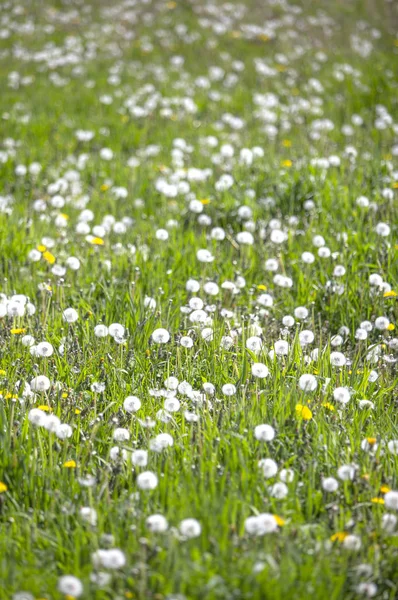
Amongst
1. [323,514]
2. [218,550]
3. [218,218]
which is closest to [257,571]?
[218,550]

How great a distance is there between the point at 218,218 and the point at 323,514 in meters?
3.19

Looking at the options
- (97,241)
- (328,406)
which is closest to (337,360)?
(328,406)

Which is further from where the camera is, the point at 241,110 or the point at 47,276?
the point at 241,110

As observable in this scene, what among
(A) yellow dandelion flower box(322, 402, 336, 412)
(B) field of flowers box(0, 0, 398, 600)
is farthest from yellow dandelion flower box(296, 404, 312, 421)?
(A) yellow dandelion flower box(322, 402, 336, 412)

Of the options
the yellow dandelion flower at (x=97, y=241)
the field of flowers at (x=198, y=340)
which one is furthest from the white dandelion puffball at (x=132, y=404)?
the yellow dandelion flower at (x=97, y=241)

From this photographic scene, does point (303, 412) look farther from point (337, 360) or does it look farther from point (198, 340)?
point (198, 340)

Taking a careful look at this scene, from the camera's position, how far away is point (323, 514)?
2414mm

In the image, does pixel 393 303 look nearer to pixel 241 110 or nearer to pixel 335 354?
pixel 335 354


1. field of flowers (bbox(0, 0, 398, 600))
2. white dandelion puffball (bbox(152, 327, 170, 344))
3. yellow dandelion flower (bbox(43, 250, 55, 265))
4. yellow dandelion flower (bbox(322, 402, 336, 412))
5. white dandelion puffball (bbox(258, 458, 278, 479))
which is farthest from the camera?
yellow dandelion flower (bbox(43, 250, 55, 265))

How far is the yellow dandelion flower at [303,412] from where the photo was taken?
9.19ft

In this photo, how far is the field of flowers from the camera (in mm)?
2193

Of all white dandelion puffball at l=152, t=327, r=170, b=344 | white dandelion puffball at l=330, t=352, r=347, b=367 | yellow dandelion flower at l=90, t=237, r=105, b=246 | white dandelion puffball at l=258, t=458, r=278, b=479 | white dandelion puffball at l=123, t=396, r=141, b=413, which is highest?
white dandelion puffball at l=258, t=458, r=278, b=479

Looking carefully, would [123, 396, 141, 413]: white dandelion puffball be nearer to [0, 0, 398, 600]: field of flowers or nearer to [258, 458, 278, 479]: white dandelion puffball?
[0, 0, 398, 600]: field of flowers

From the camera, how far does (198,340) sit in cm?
354
